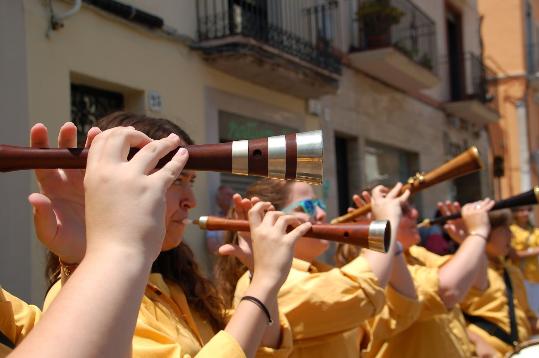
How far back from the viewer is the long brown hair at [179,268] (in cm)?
197

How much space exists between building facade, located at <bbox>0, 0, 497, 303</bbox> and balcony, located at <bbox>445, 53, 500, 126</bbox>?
0.44ft

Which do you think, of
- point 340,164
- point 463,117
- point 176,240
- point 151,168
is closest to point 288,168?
point 151,168

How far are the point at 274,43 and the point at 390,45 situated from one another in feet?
9.74

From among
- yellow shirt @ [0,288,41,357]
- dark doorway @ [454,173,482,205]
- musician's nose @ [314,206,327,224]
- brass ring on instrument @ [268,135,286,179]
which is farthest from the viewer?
dark doorway @ [454,173,482,205]

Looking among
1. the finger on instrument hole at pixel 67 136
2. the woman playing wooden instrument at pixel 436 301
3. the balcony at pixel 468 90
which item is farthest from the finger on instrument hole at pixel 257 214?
the balcony at pixel 468 90

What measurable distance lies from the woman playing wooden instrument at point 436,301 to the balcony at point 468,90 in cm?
1085

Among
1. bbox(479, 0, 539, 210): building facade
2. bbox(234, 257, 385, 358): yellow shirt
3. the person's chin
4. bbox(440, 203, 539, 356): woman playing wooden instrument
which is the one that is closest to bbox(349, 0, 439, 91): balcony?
bbox(440, 203, 539, 356): woman playing wooden instrument

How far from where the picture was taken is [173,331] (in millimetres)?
1747

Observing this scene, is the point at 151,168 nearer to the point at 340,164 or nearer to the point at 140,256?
the point at 140,256

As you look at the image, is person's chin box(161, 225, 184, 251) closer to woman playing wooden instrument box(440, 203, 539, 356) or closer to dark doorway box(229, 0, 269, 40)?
woman playing wooden instrument box(440, 203, 539, 356)

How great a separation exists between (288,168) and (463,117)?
14241 millimetres

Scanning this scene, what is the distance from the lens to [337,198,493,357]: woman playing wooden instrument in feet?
10.3

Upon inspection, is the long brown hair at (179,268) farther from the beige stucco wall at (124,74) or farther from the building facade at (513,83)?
the building facade at (513,83)

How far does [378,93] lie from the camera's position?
35.9 ft
